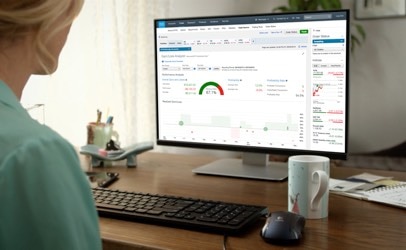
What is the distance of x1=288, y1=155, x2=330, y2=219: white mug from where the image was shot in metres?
1.14

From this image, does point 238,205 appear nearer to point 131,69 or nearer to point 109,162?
point 109,162

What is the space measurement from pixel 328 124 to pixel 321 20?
10.6 inches

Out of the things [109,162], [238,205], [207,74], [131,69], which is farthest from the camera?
[131,69]

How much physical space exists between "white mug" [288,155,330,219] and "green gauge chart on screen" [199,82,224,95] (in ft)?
1.45

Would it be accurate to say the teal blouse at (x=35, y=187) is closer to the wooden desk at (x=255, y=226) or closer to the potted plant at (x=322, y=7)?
the wooden desk at (x=255, y=226)

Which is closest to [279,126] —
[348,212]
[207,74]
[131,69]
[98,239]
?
[207,74]

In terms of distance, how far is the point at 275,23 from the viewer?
1468 mm

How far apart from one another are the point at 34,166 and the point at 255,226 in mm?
596

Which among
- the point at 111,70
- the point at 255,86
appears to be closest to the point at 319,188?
the point at 255,86

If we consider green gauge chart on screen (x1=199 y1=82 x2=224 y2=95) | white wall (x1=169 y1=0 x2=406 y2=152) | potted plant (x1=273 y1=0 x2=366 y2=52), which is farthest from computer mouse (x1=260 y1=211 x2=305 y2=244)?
white wall (x1=169 y1=0 x2=406 y2=152)

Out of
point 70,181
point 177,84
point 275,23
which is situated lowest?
point 70,181

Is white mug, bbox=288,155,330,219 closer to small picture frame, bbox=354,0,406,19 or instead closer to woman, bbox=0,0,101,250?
woman, bbox=0,0,101,250

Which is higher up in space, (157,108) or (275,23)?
(275,23)

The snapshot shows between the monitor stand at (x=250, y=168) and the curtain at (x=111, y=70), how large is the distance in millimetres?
1609
